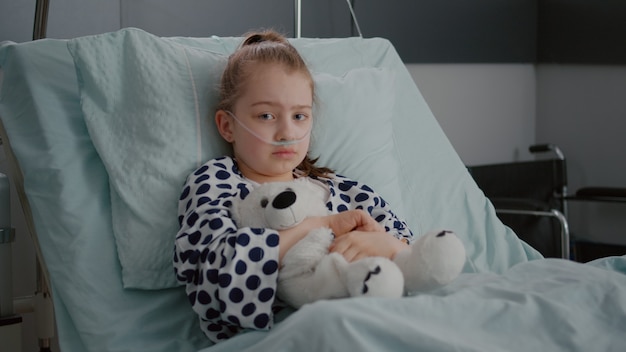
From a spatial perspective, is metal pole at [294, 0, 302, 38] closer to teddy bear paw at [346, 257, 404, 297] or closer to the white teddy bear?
the white teddy bear

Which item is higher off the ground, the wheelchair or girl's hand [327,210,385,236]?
girl's hand [327,210,385,236]

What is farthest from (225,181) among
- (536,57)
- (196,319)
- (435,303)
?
(536,57)

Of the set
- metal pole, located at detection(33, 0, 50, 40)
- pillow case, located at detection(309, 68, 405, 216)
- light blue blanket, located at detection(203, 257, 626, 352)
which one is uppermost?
metal pole, located at detection(33, 0, 50, 40)

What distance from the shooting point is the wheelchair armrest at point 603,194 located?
10.1ft

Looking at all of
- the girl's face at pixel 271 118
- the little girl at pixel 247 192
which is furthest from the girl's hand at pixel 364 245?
the girl's face at pixel 271 118

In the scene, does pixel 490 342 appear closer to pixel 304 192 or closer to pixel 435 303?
pixel 435 303

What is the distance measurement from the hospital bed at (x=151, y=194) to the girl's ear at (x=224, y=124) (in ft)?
0.09

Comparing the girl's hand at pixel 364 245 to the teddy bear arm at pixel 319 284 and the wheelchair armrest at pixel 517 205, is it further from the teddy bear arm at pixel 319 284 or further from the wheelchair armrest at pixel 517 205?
the wheelchair armrest at pixel 517 205

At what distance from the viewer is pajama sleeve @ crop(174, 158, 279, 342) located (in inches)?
50.9

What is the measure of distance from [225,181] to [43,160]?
353 millimetres

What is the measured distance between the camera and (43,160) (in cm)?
159

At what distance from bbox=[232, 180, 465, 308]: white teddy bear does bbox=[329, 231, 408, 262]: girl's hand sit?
22 millimetres

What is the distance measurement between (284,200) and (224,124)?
29 cm

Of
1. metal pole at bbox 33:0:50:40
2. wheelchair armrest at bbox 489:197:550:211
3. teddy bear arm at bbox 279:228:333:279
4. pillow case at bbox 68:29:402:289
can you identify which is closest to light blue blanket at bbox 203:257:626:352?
teddy bear arm at bbox 279:228:333:279
